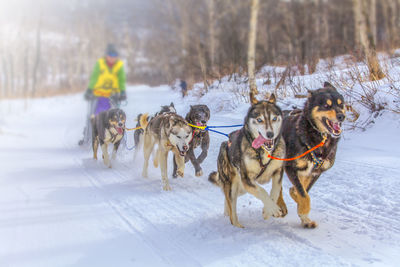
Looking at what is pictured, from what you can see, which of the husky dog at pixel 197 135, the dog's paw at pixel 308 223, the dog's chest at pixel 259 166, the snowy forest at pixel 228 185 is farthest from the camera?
the husky dog at pixel 197 135

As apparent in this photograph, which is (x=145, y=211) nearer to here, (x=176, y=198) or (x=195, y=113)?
(x=176, y=198)

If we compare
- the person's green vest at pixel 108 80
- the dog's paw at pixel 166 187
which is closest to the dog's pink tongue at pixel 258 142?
the dog's paw at pixel 166 187

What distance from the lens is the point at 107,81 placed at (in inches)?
307

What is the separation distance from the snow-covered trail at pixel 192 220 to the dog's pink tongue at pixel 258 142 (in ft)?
2.53

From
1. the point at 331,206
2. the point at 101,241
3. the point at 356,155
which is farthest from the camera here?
the point at 356,155

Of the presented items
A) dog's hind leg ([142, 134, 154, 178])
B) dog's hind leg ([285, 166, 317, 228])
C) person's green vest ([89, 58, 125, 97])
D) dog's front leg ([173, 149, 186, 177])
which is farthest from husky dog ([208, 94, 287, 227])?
person's green vest ([89, 58, 125, 97])

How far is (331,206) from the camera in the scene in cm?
366

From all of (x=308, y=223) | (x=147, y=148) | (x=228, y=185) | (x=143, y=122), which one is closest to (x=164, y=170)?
(x=147, y=148)

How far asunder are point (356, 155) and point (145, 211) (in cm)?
280

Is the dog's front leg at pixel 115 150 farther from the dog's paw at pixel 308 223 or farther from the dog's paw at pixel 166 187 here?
the dog's paw at pixel 308 223

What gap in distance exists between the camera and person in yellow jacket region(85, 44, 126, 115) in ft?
25.1

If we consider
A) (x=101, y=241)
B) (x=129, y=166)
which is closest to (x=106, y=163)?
(x=129, y=166)

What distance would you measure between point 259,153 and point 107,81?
554 cm

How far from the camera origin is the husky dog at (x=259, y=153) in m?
2.93
